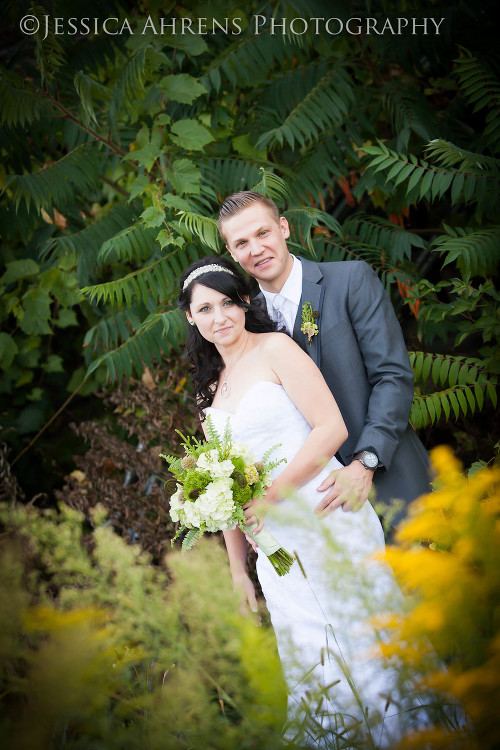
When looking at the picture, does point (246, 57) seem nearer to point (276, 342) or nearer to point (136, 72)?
point (136, 72)

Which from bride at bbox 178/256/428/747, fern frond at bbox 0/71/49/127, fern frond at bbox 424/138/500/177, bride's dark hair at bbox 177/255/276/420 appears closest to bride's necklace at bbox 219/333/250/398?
bride at bbox 178/256/428/747

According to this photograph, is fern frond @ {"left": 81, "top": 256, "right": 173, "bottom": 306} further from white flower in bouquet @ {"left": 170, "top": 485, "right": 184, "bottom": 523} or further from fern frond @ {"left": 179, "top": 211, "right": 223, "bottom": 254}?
white flower in bouquet @ {"left": 170, "top": 485, "right": 184, "bottom": 523}

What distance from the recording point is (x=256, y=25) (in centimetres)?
417

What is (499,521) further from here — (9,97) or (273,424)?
(9,97)

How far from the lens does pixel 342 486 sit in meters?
2.67

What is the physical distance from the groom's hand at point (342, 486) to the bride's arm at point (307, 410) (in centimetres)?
7

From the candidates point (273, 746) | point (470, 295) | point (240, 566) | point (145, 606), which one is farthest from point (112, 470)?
point (273, 746)

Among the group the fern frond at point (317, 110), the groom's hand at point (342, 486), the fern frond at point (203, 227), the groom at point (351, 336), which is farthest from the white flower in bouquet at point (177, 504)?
the fern frond at point (317, 110)

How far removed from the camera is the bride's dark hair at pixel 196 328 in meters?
3.05

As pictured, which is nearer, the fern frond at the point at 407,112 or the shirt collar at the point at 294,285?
the shirt collar at the point at 294,285

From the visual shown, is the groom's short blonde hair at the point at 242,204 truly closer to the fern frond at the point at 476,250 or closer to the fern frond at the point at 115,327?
the fern frond at the point at 476,250

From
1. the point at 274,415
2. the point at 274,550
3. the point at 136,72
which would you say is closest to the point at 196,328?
the point at 274,415

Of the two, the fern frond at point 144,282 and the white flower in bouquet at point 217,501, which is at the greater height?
the fern frond at point 144,282

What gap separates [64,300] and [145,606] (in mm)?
4532
